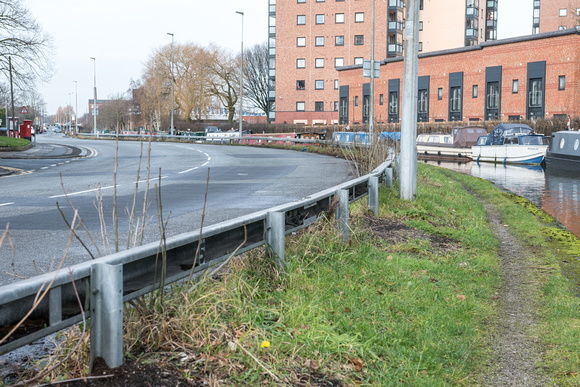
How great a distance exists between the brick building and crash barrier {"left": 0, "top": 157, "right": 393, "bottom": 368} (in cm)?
4326

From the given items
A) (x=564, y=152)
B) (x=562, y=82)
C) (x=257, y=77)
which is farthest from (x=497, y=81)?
(x=257, y=77)

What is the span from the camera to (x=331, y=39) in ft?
285

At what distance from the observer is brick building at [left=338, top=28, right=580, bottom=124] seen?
5284 centimetres

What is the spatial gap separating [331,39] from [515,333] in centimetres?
8433

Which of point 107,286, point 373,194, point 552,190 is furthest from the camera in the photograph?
point 552,190

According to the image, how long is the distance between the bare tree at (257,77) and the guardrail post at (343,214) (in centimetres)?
9303

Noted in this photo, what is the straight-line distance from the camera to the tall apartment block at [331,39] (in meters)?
85.7

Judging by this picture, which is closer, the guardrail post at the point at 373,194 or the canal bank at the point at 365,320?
the canal bank at the point at 365,320

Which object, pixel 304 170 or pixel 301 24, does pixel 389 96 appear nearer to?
pixel 301 24

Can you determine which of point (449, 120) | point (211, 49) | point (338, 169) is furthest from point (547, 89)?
point (211, 49)

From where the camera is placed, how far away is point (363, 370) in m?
4.21

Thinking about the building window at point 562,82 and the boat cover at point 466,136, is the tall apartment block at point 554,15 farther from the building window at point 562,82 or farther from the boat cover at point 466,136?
the boat cover at point 466,136

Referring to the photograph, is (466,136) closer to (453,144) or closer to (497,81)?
(453,144)

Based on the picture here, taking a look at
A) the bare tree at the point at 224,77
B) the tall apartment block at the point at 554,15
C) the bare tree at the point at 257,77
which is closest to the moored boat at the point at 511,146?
the bare tree at the point at 224,77
